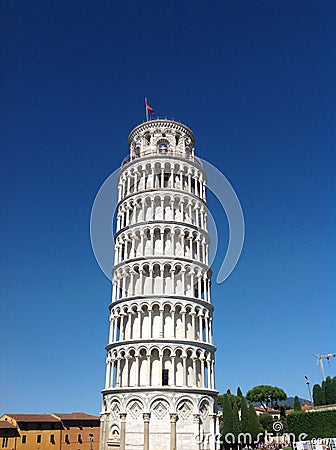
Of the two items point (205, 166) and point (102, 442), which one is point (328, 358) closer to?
point (205, 166)

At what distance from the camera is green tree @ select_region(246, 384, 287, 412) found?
93812 mm

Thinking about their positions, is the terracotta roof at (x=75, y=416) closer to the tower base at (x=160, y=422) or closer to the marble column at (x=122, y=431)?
the tower base at (x=160, y=422)

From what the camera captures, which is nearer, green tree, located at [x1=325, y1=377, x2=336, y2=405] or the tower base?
the tower base

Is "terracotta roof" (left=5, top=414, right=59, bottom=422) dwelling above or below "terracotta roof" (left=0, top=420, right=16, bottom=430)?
above

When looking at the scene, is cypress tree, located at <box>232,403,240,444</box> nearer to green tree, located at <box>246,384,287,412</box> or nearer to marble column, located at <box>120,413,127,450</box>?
marble column, located at <box>120,413,127,450</box>

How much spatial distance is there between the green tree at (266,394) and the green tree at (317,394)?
32.3 metres

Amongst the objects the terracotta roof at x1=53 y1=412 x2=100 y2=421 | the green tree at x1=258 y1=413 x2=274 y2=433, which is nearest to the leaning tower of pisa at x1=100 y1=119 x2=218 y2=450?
the terracotta roof at x1=53 y1=412 x2=100 y2=421

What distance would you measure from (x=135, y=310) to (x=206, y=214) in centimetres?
1299

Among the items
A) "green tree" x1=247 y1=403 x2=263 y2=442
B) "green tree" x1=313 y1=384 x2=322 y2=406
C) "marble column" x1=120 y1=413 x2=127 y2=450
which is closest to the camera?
"marble column" x1=120 y1=413 x2=127 y2=450

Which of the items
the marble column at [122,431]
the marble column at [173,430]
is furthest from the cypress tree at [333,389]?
the marble column at [122,431]

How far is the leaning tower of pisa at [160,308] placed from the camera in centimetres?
3469

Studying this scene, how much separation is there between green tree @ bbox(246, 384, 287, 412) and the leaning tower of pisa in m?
61.9

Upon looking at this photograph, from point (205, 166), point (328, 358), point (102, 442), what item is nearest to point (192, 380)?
point (102, 442)

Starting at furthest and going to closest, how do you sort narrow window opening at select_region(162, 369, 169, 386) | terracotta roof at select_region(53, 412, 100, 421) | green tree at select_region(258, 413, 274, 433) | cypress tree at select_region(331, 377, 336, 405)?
green tree at select_region(258, 413, 274, 433)
terracotta roof at select_region(53, 412, 100, 421)
cypress tree at select_region(331, 377, 336, 405)
narrow window opening at select_region(162, 369, 169, 386)
